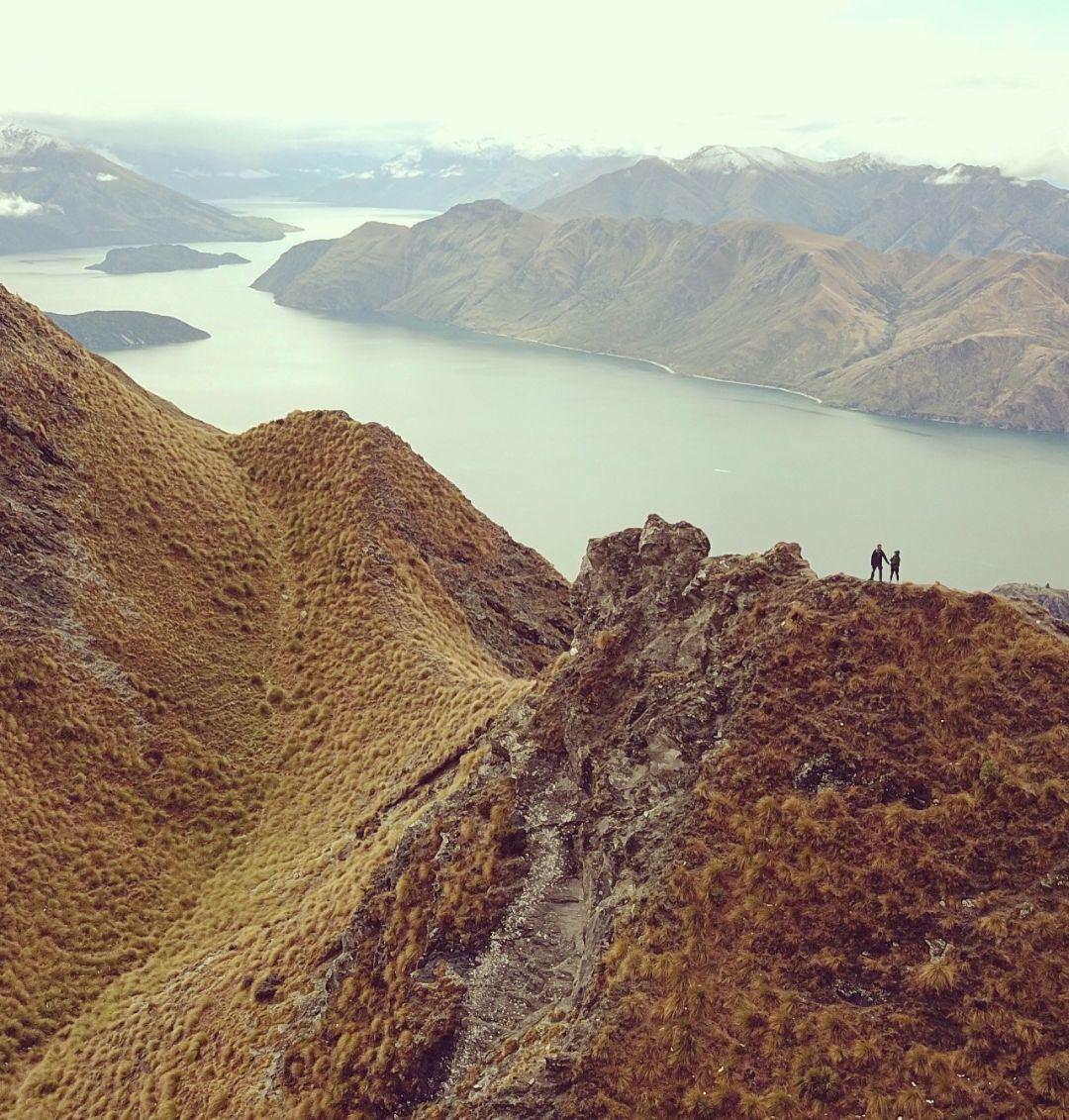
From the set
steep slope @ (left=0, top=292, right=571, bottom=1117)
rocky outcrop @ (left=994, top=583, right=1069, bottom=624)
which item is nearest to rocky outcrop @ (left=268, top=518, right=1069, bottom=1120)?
steep slope @ (left=0, top=292, right=571, bottom=1117)

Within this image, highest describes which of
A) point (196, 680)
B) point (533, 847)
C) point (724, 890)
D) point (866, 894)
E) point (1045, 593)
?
point (866, 894)

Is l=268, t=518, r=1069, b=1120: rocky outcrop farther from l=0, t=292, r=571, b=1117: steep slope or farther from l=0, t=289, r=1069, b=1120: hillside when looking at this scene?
l=0, t=292, r=571, b=1117: steep slope

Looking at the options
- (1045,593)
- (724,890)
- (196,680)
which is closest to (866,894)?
(724,890)

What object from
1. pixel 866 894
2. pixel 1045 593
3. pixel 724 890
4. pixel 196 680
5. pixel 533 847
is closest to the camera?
pixel 866 894

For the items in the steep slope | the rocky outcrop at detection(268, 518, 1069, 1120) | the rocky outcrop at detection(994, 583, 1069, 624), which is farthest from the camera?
the rocky outcrop at detection(994, 583, 1069, 624)

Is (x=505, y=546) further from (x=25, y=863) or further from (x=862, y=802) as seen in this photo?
(x=862, y=802)

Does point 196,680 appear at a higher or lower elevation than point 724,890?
lower

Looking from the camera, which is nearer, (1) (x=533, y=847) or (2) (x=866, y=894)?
(2) (x=866, y=894)

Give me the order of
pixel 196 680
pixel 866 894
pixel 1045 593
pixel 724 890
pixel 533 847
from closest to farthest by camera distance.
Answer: pixel 866 894 → pixel 724 890 → pixel 533 847 → pixel 196 680 → pixel 1045 593

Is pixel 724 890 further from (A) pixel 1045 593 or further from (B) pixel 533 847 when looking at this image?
(A) pixel 1045 593
